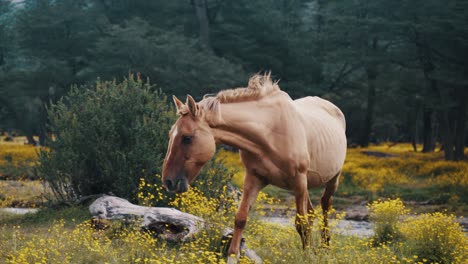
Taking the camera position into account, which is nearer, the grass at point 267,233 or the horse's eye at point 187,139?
the horse's eye at point 187,139

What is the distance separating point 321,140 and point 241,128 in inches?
60.3

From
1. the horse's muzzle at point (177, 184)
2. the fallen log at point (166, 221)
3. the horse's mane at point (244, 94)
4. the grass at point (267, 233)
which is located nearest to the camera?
the horse's muzzle at point (177, 184)

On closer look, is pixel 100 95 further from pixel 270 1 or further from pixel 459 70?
pixel 270 1

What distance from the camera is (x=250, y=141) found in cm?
679

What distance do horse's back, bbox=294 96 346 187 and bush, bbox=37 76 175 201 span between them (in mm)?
4508

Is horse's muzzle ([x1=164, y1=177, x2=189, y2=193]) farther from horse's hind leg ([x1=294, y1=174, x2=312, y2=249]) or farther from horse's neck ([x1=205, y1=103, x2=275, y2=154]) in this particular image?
horse's hind leg ([x1=294, y1=174, x2=312, y2=249])

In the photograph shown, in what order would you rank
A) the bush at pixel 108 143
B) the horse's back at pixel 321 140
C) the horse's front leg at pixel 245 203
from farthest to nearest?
the bush at pixel 108 143 → the horse's back at pixel 321 140 → the horse's front leg at pixel 245 203

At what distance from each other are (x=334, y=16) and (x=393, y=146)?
1906cm

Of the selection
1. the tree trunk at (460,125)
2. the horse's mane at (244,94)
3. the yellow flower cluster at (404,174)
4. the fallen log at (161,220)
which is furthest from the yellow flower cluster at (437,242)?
the tree trunk at (460,125)

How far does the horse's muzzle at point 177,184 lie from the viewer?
6.25m

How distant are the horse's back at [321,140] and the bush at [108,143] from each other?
4.51 metres

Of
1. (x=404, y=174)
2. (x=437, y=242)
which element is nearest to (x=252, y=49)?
(x=404, y=174)

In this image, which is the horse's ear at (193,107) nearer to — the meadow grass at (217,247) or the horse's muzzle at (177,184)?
A: the horse's muzzle at (177,184)

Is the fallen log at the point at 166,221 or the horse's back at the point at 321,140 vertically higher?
the horse's back at the point at 321,140
